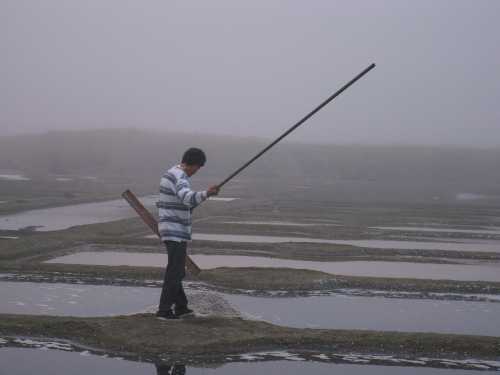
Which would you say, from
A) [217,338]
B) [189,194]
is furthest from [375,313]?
[189,194]

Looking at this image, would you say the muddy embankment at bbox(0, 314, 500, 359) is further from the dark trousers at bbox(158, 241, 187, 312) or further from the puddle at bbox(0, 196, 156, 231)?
the puddle at bbox(0, 196, 156, 231)

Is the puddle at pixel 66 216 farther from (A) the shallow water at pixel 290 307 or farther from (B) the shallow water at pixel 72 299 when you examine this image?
(A) the shallow water at pixel 290 307

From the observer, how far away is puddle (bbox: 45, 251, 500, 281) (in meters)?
13.9

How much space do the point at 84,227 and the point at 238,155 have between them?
60.7 meters

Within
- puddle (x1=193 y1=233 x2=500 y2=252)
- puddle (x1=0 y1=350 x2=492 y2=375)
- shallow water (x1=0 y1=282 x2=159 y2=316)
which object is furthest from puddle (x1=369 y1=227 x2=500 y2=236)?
puddle (x1=0 y1=350 x2=492 y2=375)

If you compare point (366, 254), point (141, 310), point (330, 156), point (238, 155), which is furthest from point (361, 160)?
point (141, 310)

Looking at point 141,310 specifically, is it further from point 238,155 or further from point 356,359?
point 238,155

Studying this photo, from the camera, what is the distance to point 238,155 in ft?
263

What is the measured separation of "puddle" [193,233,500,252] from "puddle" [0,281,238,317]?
7758 millimetres

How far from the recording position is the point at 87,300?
32.8ft

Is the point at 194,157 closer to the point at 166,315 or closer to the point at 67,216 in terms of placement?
the point at 166,315

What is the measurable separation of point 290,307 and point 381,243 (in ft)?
32.9

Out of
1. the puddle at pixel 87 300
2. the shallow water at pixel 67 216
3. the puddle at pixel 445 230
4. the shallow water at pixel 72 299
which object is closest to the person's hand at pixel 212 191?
the puddle at pixel 87 300

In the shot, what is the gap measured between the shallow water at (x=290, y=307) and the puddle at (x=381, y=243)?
307 inches
